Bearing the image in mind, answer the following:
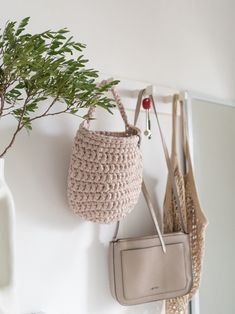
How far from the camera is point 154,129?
0.93 meters

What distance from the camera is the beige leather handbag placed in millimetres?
769

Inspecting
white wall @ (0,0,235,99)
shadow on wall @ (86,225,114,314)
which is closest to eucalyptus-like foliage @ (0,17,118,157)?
white wall @ (0,0,235,99)

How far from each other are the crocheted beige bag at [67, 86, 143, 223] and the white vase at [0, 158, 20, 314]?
0.17 metres

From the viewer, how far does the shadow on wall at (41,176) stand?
0.69 m

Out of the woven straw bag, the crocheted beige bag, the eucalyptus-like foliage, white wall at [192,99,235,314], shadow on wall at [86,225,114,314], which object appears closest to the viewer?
the eucalyptus-like foliage

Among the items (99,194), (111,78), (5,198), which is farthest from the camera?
(111,78)

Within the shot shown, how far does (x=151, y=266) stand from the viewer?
0.81 metres

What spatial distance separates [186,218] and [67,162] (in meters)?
0.36

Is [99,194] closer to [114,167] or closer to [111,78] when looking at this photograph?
[114,167]

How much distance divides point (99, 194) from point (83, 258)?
18 cm

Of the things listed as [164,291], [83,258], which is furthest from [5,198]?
[164,291]

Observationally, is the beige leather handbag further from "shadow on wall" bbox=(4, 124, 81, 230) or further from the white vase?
the white vase

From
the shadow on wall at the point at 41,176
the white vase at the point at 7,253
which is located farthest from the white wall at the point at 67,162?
the white vase at the point at 7,253

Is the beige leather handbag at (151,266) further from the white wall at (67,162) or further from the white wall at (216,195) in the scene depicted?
the white wall at (216,195)
